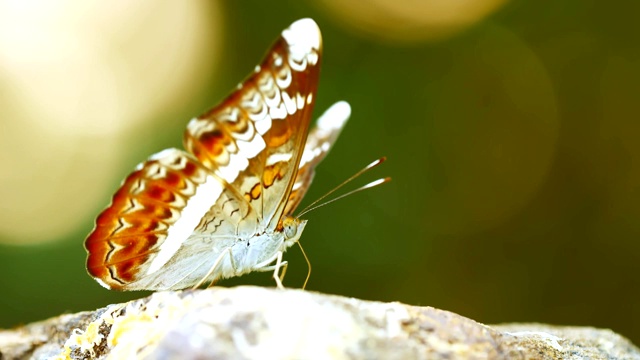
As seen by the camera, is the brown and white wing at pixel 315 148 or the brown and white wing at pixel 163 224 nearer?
the brown and white wing at pixel 163 224

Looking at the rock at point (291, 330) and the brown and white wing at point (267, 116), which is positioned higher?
the brown and white wing at point (267, 116)

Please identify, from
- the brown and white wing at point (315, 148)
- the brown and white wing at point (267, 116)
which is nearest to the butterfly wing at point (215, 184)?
the brown and white wing at point (267, 116)

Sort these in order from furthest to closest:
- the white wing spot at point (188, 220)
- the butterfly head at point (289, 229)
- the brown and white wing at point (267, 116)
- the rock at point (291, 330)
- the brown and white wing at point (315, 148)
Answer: the brown and white wing at point (315, 148), the butterfly head at point (289, 229), the white wing spot at point (188, 220), the brown and white wing at point (267, 116), the rock at point (291, 330)

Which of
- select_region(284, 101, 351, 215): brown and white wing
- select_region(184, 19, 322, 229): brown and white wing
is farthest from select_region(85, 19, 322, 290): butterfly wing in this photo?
select_region(284, 101, 351, 215): brown and white wing

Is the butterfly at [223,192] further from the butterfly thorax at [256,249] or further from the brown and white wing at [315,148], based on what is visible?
the brown and white wing at [315,148]

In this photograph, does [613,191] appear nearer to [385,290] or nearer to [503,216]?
[503,216]

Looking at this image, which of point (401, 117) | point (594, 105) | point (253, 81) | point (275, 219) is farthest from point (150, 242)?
point (594, 105)

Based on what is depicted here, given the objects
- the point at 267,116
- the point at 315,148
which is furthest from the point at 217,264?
the point at 315,148

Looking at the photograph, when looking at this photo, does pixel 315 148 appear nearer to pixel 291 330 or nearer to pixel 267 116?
pixel 267 116
